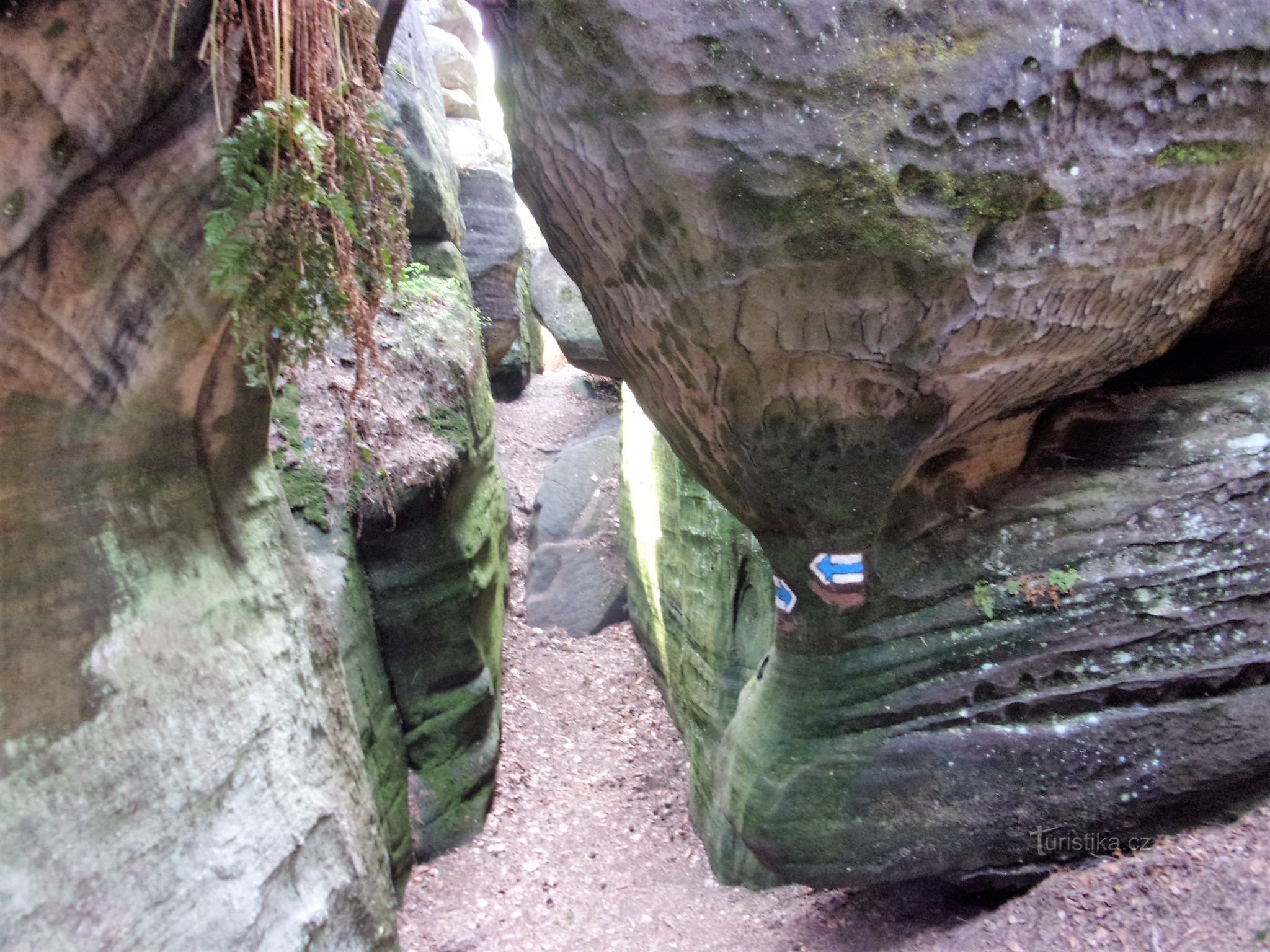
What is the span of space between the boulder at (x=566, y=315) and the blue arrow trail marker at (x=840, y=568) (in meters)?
7.32

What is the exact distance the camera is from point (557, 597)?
8461mm

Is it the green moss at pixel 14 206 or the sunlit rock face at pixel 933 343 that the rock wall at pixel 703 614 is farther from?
the green moss at pixel 14 206

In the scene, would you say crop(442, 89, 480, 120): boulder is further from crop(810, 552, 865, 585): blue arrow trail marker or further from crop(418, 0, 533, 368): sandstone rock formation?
crop(810, 552, 865, 585): blue arrow trail marker

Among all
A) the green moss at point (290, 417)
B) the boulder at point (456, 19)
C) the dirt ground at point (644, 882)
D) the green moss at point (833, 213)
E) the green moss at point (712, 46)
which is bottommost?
the dirt ground at point (644, 882)

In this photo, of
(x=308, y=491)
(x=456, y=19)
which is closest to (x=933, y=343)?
(x=308, y=491)

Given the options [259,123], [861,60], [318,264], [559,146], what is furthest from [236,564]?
[861,60]

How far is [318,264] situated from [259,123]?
347 millimetres

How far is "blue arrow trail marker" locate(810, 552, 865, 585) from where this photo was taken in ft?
10.8

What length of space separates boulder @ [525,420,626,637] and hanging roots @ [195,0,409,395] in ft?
20.8

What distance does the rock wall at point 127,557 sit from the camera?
1640 mm

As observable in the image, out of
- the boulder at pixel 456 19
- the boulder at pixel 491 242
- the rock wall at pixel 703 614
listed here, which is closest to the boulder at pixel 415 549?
the rock wall at pixel 703 614

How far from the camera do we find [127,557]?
204cm

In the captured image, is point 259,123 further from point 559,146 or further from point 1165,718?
point 1165,718

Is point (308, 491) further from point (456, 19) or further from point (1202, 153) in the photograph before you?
point (456, 19)
